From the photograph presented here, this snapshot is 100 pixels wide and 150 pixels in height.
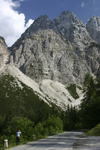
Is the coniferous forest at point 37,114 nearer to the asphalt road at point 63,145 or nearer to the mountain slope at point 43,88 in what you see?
the mountain slope at point 43,88

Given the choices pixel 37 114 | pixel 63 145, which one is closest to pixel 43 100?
pixel 37 114

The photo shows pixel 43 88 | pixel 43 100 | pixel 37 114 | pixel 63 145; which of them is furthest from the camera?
pixel 43 88

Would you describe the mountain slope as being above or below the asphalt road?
above

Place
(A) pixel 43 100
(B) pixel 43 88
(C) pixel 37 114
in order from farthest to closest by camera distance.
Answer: (B) pixel 43 88 → (A) pixel 43 100 → (C) pixel 37 114

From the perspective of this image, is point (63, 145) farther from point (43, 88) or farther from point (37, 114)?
point (43, 88)

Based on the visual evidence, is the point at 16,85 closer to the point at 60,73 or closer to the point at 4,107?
the point at 4,107

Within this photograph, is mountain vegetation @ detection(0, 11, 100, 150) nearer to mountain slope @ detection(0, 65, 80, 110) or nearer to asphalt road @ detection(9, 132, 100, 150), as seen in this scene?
mountain slope @ detection(0, 65, 80, 110)

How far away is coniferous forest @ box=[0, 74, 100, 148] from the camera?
22.1m

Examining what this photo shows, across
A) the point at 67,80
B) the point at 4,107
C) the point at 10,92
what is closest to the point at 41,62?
the point at 67,80

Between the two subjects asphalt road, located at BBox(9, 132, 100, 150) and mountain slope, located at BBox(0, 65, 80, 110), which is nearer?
asphalt road, located at BBox(9, 132, 100, 150)

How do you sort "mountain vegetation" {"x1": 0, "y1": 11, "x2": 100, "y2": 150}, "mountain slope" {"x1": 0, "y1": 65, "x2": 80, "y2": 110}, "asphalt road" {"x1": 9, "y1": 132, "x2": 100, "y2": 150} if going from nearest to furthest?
1. "asphalt road" {"x1": 9, "y1": 132, "x2": 100, "y2": 150}
2. "mountain vegetation" {"x1": 0, "y1": 11, "x2": 100, "y2": 150}
3. "mountain slope" {"x1": 0, "y1": 65, "x2": 80, "y2": 110}

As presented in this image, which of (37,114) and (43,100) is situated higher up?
(43,100)

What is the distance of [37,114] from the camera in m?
86.9

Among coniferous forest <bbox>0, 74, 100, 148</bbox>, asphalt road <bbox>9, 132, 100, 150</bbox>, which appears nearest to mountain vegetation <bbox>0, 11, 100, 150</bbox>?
coniferous forest <bbox>0, 74, 100, 148</bbox>
